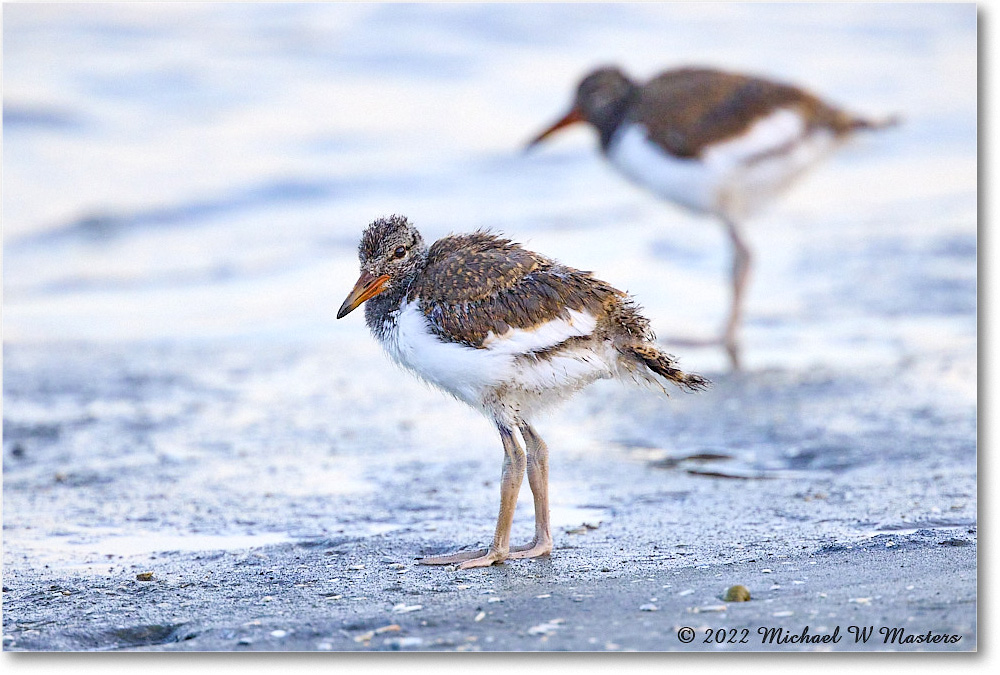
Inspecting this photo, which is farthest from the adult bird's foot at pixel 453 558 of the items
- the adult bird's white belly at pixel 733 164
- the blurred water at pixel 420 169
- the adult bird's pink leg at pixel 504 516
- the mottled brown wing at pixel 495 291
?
the adult bird's white belly at pixel 733 164

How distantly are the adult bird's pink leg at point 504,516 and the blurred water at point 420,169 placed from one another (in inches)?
124

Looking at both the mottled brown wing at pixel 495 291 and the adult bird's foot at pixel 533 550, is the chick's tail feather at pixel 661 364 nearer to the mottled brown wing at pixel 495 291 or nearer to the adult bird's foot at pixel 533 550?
the mottled brown wing at pixel 495 291

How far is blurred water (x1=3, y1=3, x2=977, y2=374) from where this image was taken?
7992 millimetres

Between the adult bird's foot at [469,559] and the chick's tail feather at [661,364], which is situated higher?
the chick's tail feather at [661,364]

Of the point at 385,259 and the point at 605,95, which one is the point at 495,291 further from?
the point at 605,95

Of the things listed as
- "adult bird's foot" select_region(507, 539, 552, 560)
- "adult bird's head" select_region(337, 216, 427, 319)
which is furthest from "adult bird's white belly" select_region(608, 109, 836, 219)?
"adult bird's foot" select_region(507, 539, 552, 560)

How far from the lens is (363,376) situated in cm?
666

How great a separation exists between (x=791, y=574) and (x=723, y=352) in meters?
3.54

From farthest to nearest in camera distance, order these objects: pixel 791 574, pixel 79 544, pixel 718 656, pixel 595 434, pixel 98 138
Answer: pixel 98 138, pixel 595 434, pixel 79 544, pixel 791 574, pixel 718 656

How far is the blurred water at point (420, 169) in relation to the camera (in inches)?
315

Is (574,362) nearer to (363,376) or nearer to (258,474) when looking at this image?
(258,474)

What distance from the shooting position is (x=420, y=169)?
12516mm

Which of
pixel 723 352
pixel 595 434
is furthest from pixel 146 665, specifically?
pixel 723 352

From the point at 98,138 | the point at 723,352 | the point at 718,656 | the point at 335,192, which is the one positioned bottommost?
the point at 718,656
